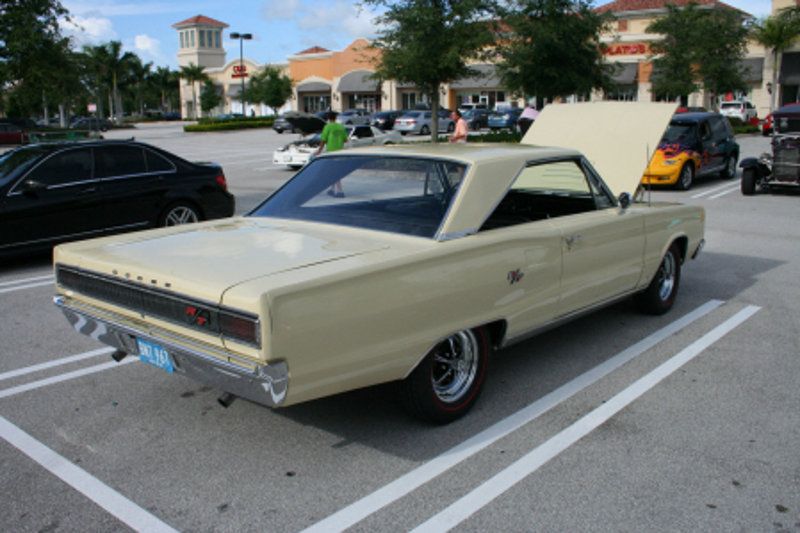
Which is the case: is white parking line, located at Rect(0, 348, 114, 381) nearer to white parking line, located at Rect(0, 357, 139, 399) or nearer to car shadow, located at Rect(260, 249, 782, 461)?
white parking line, located at Rect(0, 357, 139, 399)

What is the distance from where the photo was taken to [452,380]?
13.8ft

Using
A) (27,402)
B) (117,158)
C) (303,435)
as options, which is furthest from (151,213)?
(303,435)

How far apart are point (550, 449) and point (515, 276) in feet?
3.26

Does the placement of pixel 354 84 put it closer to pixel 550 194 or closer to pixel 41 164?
pixel 41 164

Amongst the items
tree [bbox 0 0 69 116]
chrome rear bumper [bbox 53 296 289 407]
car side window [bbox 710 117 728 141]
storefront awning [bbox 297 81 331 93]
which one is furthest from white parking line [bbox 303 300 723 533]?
storefront awning [bbox 297 81 331 93]

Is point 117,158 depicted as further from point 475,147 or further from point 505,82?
point 505,82

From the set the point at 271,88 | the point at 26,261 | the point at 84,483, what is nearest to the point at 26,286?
the point at 26,261

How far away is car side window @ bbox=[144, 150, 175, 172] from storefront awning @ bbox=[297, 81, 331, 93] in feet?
216

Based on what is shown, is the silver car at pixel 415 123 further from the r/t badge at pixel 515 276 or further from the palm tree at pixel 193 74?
the palm tree at pixel 193 74

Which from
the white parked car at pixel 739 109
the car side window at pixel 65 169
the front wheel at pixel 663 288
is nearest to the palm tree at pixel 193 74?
the white parked car at pixel 739 109

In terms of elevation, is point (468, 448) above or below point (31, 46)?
below

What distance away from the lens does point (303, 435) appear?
4012 millimetres

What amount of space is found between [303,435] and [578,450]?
4.80ft

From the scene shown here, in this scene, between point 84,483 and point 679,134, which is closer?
point 84,483
